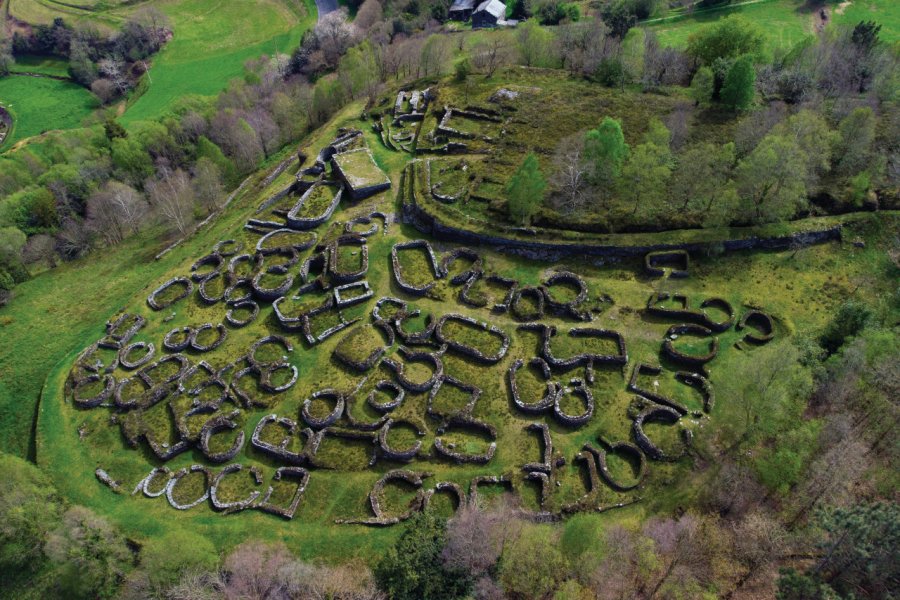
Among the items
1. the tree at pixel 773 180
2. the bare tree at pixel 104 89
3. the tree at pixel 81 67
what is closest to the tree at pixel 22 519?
the tree at pixel 773 180

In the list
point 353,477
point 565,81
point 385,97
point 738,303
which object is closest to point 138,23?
point 385,97

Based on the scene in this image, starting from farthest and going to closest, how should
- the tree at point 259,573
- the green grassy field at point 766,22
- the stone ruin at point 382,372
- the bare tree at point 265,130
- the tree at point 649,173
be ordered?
1. the green grassy field at point 766,22
2. the bare tree at point 265,130
3. the tree at point 649,173
4. the stone ruin at point 382,372
5. the tree at point 259,573

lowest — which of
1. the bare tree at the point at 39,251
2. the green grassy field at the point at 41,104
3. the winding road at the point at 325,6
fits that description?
the green grassy field at the point at 41,104

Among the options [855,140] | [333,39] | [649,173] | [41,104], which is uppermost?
[855,140]

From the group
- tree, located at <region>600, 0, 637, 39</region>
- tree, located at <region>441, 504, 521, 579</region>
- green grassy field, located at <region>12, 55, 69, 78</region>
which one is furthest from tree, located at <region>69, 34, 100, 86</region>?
tree, located at <region>441, 504, 521, 579</region>

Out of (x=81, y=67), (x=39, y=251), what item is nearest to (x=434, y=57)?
(x=39, y=251)

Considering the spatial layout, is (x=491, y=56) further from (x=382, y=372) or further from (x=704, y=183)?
(x=382, y=372)

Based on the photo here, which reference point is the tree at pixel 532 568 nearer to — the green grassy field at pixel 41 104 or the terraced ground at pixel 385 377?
the terraced ground at pixel 385 377
